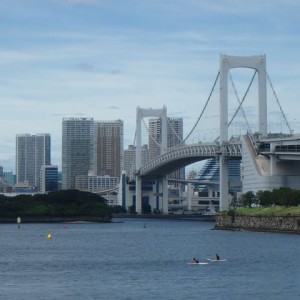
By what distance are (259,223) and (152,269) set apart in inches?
1133

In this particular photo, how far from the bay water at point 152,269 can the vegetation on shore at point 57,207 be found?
44369 mm

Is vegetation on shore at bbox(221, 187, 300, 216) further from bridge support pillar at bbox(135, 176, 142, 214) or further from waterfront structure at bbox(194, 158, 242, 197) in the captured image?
waterfront structure at bbox(194, 158, 242, 197)

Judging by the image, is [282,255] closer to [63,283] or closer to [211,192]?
[63,283]

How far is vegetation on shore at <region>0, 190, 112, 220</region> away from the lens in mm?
112438

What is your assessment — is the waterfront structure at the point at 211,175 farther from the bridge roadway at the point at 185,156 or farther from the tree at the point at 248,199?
the tree at the point at 248,199

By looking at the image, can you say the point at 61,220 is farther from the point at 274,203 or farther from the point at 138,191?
the point at 274,203

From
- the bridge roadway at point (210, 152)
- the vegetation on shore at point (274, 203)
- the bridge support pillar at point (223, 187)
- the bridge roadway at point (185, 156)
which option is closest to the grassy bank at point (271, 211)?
the vegetation on shore at point (274, 203)

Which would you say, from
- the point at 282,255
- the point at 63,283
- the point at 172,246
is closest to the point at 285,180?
the point at 172,246

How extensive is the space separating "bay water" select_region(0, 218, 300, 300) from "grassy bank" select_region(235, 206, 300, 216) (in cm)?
208

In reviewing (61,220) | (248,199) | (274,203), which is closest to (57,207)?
(61,220)

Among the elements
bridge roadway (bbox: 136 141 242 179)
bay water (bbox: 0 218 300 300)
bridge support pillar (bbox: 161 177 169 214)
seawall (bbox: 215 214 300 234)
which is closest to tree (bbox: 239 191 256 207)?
seawall (bbox: 215 214 300 234)

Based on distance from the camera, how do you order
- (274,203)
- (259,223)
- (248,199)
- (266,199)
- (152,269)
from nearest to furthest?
(152,269) < (259,223) < (274,203) < (266,199) < (248,199)

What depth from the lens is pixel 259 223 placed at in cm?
7262

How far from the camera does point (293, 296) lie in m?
34.9
